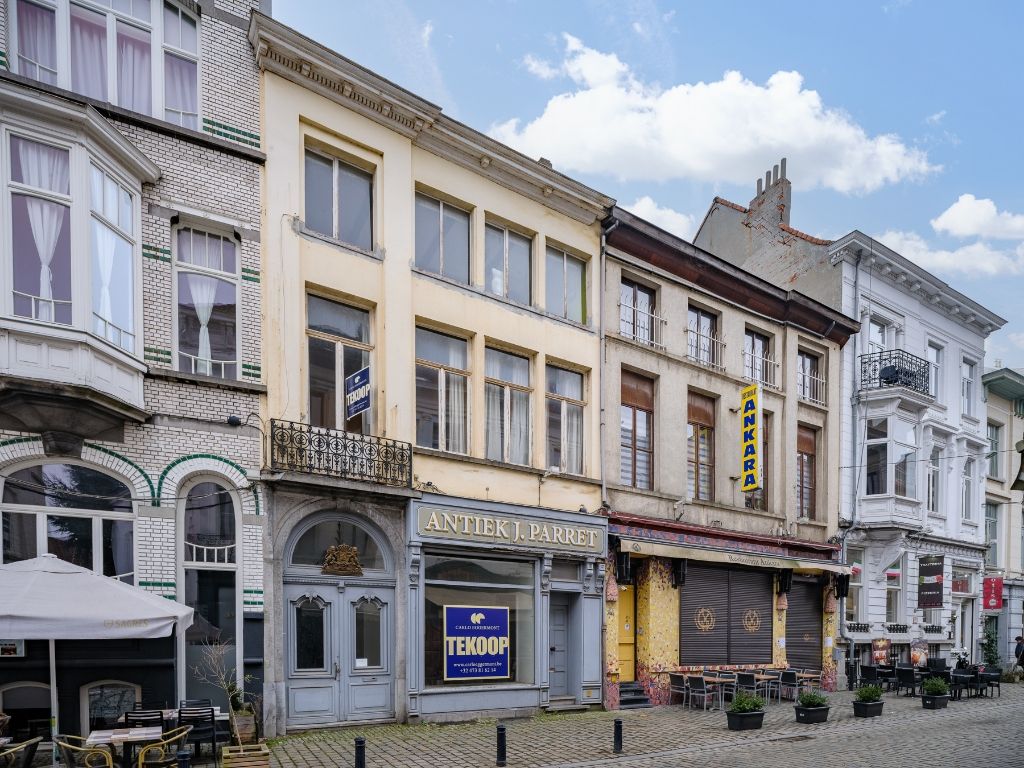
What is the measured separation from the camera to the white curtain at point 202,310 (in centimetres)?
1366

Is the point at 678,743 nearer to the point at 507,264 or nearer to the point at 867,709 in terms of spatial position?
the point at 867,709

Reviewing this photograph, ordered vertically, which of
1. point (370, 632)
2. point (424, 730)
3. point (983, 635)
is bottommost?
point (983, 635)

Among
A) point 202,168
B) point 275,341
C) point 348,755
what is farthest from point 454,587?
point 202,168

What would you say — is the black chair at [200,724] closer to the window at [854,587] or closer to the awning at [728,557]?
the awning at [728,557]

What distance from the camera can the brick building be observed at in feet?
37.7

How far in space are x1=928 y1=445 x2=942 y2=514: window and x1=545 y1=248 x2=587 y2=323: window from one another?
16.0 m

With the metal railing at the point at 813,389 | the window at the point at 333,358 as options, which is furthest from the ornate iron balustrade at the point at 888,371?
the window at the point at 333,358

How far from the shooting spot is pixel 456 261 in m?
17.6

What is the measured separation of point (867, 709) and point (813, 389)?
414 inches

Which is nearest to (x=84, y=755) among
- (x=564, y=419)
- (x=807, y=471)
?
(x=564, y=419)

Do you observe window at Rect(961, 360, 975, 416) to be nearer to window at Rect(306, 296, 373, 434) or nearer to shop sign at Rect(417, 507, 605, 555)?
shop sign at Rect(417, 507, 605, 555)

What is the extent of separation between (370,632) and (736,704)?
259 inches

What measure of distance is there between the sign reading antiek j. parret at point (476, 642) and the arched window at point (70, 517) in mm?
6029

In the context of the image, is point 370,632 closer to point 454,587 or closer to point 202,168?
point 454,587
